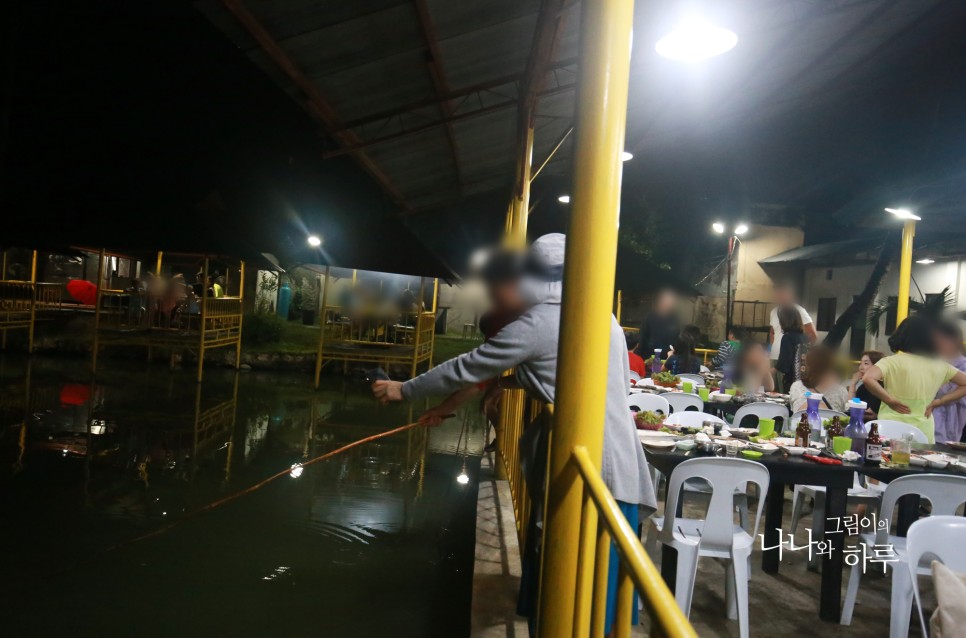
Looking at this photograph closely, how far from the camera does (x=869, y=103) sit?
13586 millimetres

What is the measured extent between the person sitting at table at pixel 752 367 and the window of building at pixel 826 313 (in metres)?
10.9

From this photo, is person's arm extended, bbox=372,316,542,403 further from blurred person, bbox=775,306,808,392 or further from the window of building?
the window of building

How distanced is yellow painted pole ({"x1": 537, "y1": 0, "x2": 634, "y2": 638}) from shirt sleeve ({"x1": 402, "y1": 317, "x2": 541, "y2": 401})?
0.40 m

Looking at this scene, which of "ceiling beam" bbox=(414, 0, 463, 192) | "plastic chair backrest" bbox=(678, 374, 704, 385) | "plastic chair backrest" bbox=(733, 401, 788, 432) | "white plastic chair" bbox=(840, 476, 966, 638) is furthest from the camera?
"plastic chair backrest" bbox=(678, 374, 704, 385)

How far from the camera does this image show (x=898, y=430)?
449 centimetres

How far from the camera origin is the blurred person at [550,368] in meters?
2.04

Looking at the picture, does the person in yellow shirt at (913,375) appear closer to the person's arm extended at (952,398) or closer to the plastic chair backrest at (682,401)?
the person's arm extended at (952,398)

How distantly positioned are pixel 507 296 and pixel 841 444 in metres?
2.45

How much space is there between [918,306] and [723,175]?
11980mm

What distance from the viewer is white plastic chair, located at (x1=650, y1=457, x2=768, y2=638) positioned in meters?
3.02

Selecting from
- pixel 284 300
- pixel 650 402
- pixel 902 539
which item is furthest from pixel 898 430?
pixel 284 300

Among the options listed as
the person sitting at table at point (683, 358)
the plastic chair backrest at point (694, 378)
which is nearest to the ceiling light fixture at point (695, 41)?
the plastic chair backrest at point (694, 378)

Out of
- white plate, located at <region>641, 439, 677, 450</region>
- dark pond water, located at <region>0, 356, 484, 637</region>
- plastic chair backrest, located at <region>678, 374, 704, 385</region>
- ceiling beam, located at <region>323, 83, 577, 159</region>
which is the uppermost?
ceiling beam, located at <region>323, 83, 577, 159</region>

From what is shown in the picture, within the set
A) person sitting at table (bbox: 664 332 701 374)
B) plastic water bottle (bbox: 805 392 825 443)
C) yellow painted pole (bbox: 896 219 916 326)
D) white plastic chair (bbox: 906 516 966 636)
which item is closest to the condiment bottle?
plastic water bottle (bbox: 805 392 825 443)
